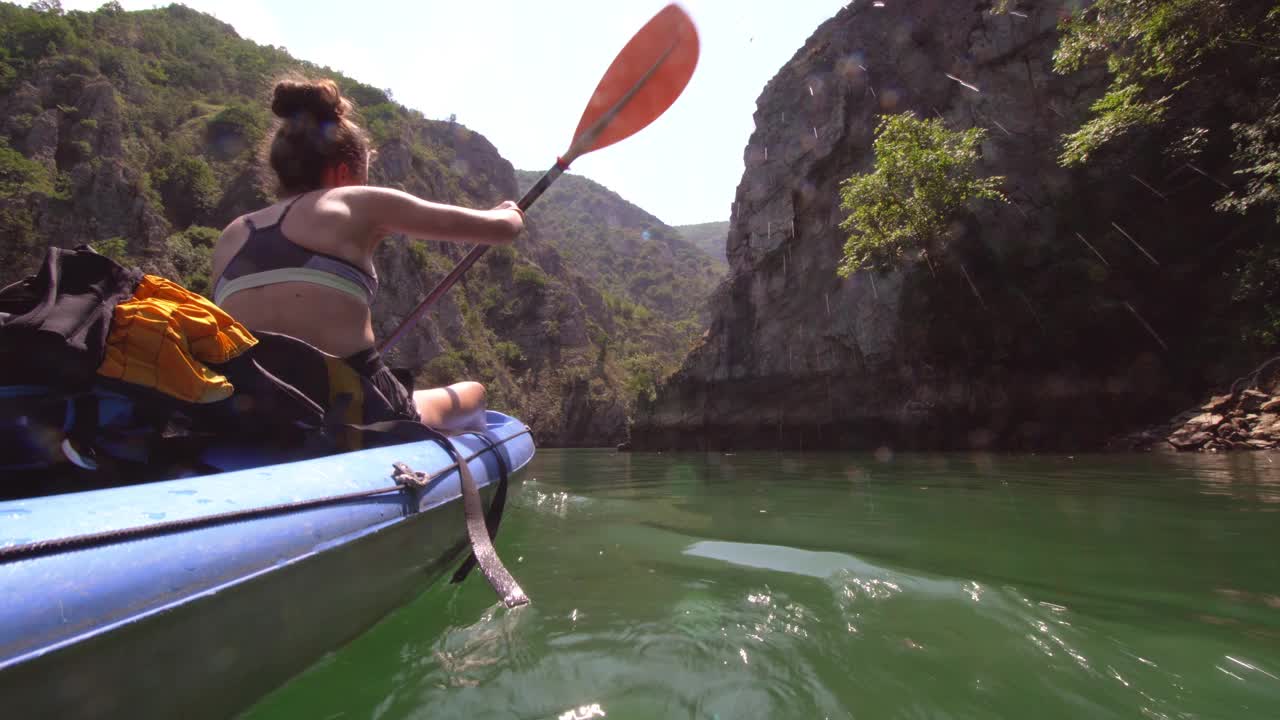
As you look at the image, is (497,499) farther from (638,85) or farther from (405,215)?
(638,85)

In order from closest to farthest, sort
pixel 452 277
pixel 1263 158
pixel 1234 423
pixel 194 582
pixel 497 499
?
pixel 194 582
pixel 497 499
pixel 452 277
pixel 1263 158
pixel 1234 423

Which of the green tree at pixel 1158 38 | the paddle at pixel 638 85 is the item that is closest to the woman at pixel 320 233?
the paddle at pixel 638 85

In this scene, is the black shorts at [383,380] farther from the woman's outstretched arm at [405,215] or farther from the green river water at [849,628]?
the green river water at [849,628]

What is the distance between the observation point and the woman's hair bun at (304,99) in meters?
1.86

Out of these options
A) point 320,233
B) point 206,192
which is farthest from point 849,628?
point 206,192

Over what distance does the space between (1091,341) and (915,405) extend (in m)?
4.72

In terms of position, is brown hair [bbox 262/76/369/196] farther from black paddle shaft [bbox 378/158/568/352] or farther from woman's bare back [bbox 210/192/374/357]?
black paddle shaft [bbox 378/158/568/352]

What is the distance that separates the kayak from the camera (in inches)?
27.6

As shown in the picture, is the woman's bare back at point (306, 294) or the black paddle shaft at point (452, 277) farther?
the black paddle shaft at point (452, 277)

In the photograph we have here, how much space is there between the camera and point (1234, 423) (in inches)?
316

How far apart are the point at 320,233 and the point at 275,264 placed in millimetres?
159

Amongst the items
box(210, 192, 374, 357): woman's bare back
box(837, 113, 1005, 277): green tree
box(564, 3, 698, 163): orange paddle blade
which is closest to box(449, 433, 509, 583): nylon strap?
box(210, 192, 374, 357): woman's bare back

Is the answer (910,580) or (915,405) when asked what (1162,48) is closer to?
(910,580)

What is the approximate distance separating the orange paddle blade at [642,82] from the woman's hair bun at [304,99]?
1.75m
